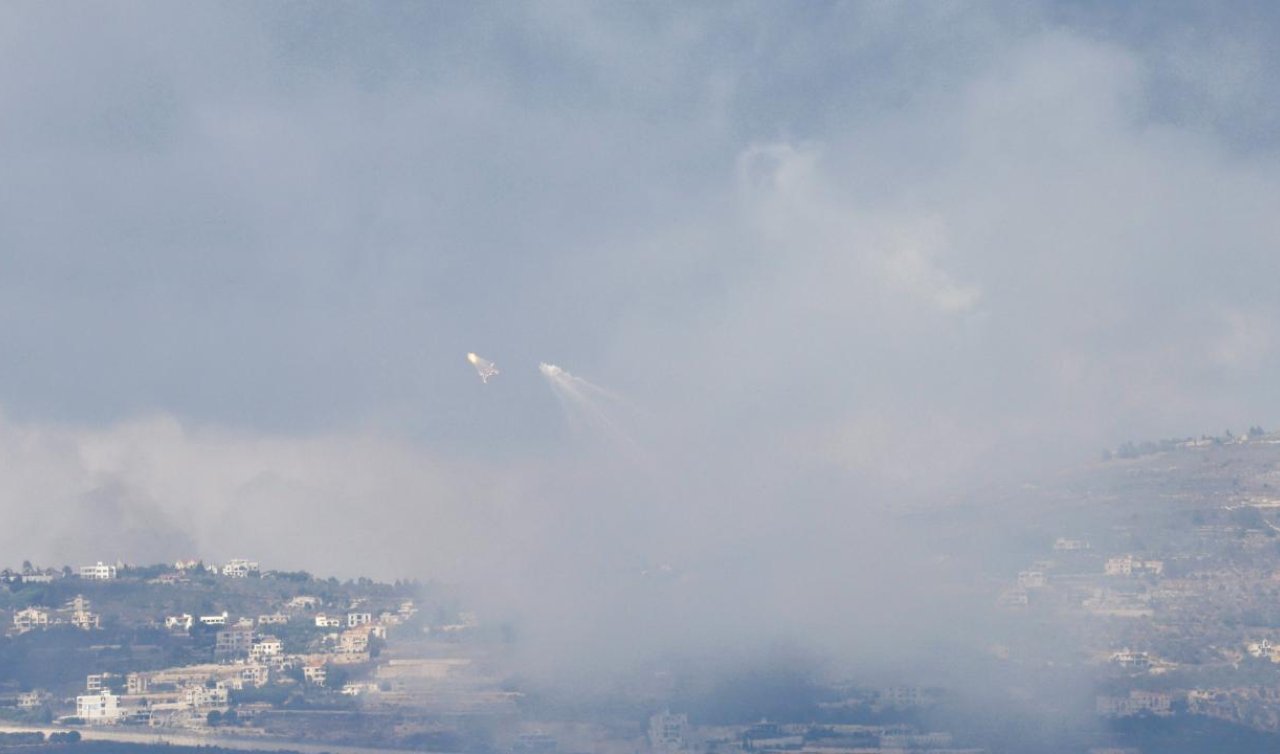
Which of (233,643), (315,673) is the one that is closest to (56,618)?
(233,643)

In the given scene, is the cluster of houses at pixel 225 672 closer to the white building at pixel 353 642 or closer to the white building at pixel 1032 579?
the white building at pixel 353 642

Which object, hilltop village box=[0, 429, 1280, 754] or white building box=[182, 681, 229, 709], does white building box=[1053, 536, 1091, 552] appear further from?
white building box=[182, 681, 229, 709]

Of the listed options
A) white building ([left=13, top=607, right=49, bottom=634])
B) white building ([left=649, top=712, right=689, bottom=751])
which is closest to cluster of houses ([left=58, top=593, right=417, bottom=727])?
white building ([left=13, top=607, right=49, bottom=634])

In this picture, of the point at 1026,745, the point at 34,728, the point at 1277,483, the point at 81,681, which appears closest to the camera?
the point at 1026,745

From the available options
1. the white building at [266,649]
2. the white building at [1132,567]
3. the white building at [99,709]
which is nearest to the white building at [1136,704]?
the white building at [1132,567]

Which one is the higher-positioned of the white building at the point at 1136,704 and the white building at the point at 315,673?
the white building at the point at 315,673

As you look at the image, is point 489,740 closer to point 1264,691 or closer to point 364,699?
point 364,699

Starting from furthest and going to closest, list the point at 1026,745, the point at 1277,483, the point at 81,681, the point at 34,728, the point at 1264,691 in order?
the point at 1277,483
the point at 81,681
the point at 34,728
the point at 1264,691
the point at 1026,745

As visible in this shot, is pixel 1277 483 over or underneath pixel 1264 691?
over

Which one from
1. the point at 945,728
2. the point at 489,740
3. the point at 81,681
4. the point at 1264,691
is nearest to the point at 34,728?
the point at 81,681
